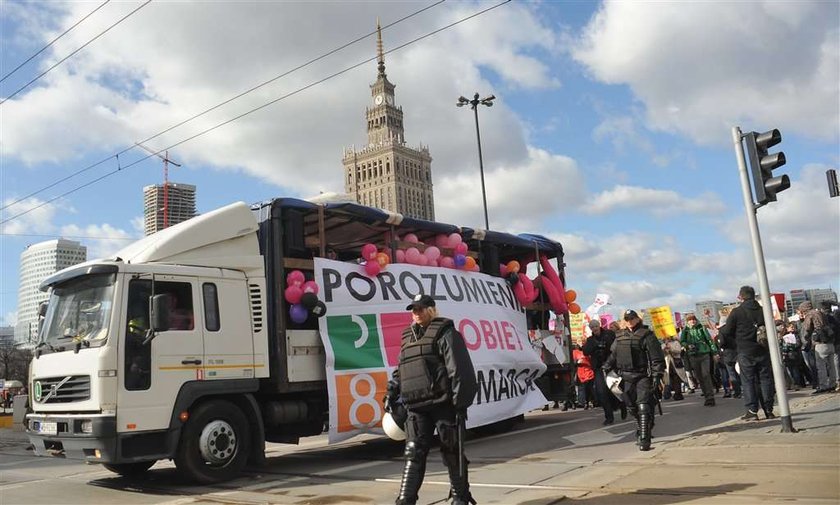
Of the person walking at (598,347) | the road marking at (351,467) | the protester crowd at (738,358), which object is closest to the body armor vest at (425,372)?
the road marking at (351,467)

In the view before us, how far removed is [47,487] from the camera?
8406 millimetres

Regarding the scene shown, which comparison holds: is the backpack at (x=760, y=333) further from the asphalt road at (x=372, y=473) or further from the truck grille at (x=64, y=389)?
the truck grille at (x=64, y=389)

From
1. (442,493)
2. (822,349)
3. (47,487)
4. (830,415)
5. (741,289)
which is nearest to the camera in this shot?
(442,493)

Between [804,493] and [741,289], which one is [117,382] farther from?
[741,289]

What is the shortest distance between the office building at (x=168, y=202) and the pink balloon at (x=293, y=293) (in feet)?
77.5

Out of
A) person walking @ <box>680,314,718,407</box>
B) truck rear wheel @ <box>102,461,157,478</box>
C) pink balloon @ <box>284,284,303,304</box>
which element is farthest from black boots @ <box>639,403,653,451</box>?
truck rear wheel @ <box>102,461,157,478</box>

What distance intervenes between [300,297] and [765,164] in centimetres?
638

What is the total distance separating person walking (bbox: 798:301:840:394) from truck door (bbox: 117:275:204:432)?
38.1ft

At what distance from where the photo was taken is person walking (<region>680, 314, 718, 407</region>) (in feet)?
46.2

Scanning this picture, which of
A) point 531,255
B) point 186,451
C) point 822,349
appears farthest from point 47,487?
point 822,349

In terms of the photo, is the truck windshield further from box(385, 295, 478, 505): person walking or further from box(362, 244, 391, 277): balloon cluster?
box(385, 295, 478, 505): person walking

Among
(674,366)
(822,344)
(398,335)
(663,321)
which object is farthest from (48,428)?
(663,321)

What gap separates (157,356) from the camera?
25.6ft

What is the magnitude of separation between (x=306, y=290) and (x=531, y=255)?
19.7ft
